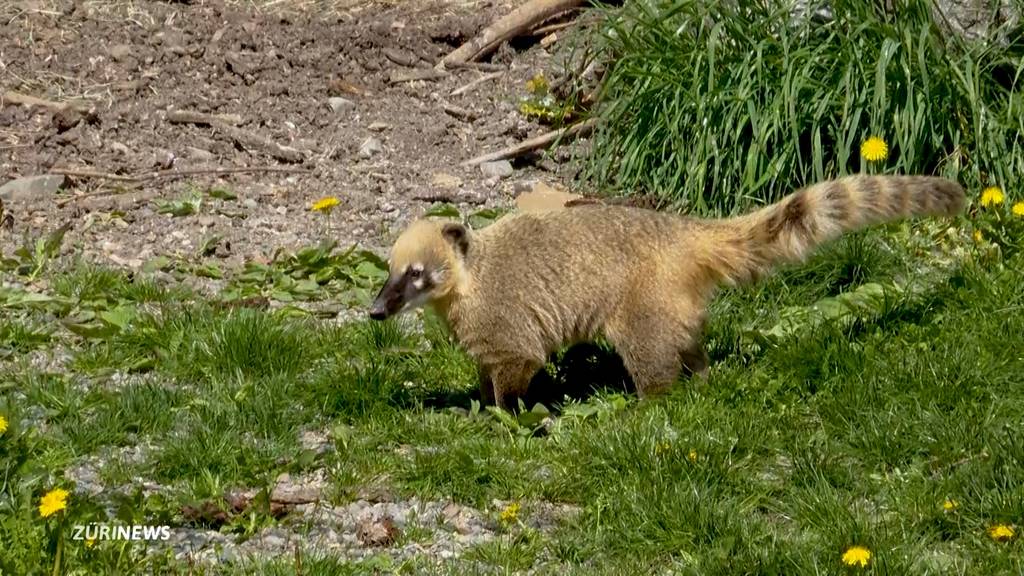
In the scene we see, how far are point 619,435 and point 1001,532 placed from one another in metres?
1.51

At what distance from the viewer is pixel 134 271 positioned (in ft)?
26.1

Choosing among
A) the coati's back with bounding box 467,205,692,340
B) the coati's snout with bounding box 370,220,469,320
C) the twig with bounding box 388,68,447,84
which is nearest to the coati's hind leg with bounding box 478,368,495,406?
the coati's back with bounding box 467,205,692,340

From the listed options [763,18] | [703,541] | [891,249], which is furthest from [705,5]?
[703,541]

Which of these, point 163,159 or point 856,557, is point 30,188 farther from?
point 856,557

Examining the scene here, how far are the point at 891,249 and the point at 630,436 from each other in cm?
259

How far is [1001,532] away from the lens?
4957 millimetres

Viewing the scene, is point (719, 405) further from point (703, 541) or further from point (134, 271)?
point (134, 271)

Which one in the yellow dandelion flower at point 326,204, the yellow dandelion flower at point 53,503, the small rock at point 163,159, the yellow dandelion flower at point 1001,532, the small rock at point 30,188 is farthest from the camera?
the small rock at point 163,159


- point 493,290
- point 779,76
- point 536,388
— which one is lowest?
point 536,388

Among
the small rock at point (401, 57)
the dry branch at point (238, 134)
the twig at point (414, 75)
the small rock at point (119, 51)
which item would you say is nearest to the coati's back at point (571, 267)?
the dry branch at point (238, 134)

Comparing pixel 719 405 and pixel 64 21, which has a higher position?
pixel 64 21

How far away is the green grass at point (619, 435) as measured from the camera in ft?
16.8

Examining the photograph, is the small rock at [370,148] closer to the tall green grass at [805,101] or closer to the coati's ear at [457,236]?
the tall green grass at [805,101]

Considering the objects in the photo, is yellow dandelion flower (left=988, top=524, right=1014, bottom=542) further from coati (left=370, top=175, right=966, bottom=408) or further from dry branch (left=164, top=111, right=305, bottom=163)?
dry branch (left=164, top=111, right=305, bottom=163)
